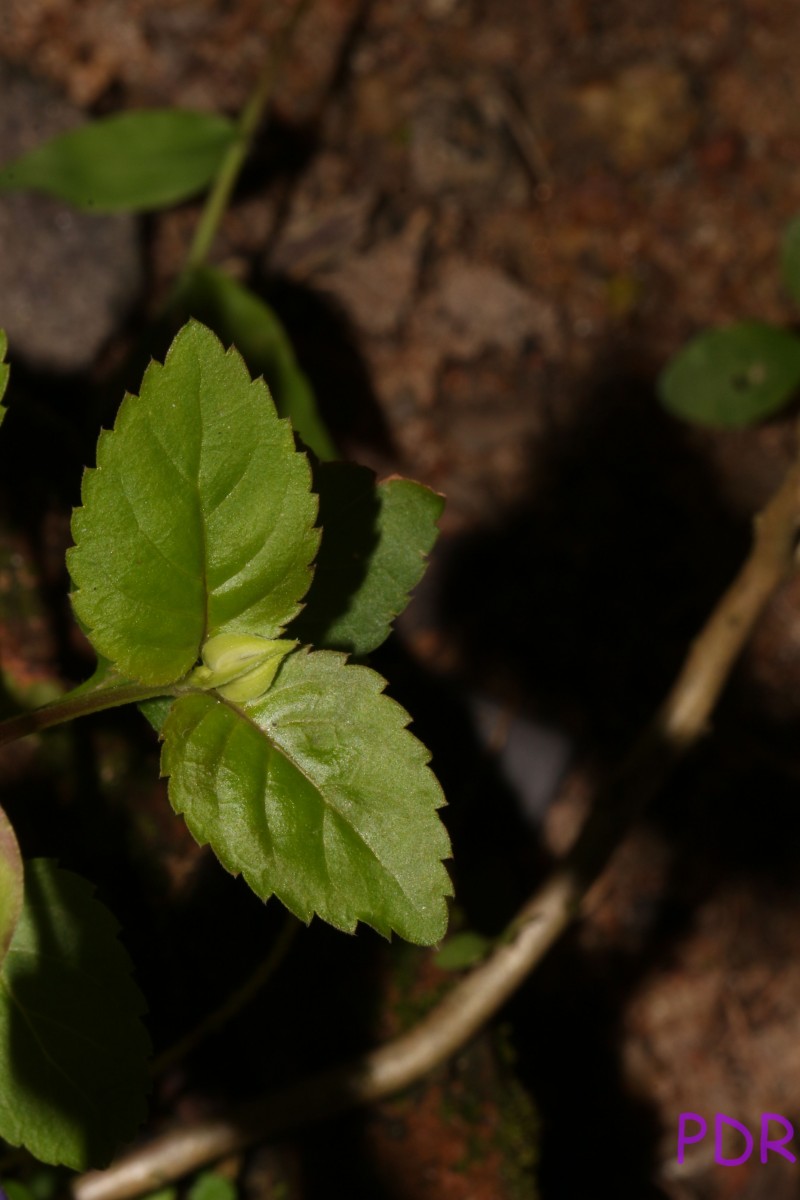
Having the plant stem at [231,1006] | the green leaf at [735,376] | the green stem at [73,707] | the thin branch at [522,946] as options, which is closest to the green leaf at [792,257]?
the green leaf at [735,376]

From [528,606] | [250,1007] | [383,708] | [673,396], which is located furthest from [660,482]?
[383,708]

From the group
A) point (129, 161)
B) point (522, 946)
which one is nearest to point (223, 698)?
point (522, 946)

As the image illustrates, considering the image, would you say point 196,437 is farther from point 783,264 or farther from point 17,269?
point 783,264

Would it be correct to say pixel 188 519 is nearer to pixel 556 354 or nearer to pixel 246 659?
pixel 246 659

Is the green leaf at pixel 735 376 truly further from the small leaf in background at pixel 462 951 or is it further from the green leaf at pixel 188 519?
the green leaf at pixel 188 519

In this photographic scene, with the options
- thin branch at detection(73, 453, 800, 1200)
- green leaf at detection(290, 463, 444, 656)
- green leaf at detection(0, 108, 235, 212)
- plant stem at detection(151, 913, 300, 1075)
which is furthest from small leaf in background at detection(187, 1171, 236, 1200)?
green leaf at detection(0, 108, 235, 212)

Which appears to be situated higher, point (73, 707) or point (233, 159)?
point (233, 159)
